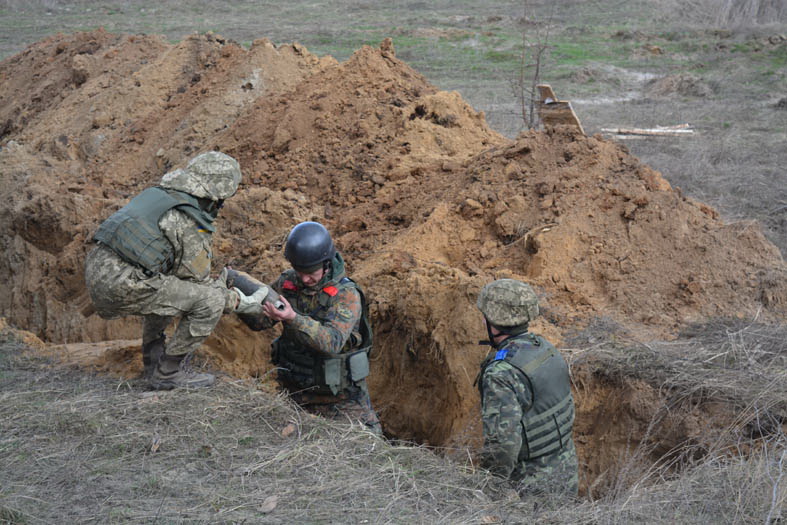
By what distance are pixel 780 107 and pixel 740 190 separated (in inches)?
269

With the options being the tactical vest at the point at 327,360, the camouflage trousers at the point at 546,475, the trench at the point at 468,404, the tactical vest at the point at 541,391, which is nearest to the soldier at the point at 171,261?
the tactical vest at the point at 327,360

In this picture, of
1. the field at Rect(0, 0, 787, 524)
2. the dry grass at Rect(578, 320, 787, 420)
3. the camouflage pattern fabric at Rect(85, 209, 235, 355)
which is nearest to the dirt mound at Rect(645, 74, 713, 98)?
the field at Rect(0, 0, 787, 524)

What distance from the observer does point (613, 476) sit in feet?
13.5

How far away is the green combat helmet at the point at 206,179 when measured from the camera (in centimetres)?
385

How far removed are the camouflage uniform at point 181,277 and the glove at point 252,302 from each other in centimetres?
5

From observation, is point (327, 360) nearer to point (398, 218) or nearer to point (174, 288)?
point (174, 288)

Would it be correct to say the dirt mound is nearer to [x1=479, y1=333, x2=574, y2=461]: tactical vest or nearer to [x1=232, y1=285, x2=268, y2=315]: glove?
[x1=479, y1=333, x2=574, y2=461]: tactical vest

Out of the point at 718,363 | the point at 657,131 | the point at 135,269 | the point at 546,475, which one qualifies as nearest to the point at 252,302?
the point at 135,269

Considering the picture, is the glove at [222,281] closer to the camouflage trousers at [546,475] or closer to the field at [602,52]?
the camouflage trousers at [546,475]

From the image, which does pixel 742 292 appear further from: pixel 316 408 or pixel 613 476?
pixel 316 408

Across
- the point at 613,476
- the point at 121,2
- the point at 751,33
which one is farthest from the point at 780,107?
the point at 121,2

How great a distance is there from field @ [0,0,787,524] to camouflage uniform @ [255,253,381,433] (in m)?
0.24

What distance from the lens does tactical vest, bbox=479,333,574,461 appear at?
130 inches

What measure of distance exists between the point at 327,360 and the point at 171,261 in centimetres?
110
